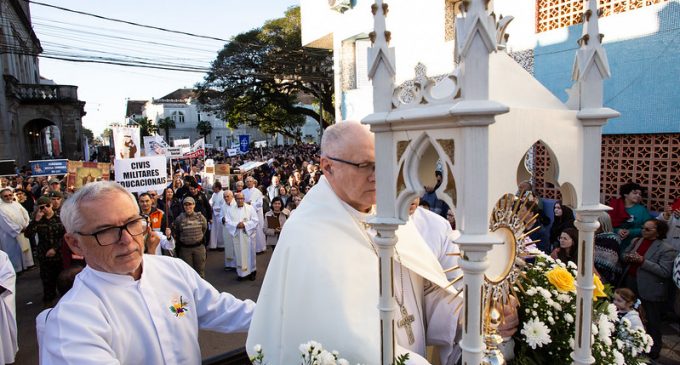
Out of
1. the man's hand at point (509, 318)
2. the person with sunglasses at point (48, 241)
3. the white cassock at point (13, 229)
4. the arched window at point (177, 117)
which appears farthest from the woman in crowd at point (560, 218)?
the arched window at point (177, 117)

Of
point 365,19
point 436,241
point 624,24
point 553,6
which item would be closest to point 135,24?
point 365,19

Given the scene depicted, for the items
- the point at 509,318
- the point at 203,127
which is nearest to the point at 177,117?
the point at 203,127

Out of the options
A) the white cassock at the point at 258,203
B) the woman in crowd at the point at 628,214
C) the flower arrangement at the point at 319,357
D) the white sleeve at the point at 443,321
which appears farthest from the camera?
the white cassock at the point at 258,203

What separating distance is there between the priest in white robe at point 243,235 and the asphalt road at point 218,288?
254mm

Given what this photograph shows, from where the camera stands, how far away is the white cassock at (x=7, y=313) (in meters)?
4.86

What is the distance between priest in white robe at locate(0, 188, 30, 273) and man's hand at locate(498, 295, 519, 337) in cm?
981

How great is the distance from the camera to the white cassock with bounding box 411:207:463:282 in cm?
247

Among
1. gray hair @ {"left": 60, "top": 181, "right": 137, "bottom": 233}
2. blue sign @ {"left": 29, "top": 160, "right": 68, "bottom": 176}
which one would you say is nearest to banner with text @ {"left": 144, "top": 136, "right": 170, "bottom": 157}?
blue sign @ {"left": 29, "top": 160, "right": 68, "bottom": 176}

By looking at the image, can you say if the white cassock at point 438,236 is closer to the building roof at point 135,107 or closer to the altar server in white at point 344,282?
the altar server in white at point 344,282

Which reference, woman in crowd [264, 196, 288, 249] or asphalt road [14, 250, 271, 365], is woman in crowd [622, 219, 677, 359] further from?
woman in crowd [264, 196, 288, 249]

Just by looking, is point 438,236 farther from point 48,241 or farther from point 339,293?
point 48,241

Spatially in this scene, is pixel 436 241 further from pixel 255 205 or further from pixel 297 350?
pixel 255 205

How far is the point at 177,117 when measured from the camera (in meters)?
78.7

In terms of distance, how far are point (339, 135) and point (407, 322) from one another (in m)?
1.01
